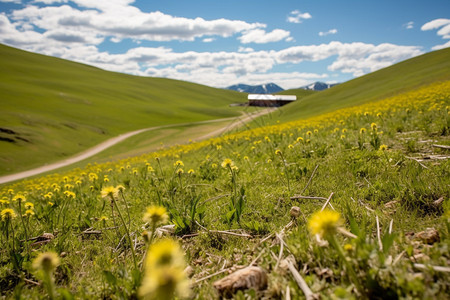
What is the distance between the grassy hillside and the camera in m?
38.9

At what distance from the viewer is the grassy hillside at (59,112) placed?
38938mm

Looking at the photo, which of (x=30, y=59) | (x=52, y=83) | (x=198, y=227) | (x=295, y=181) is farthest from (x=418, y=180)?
(x=30, y=59)

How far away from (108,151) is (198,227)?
41.5 metres

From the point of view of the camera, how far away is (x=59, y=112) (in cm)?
6519

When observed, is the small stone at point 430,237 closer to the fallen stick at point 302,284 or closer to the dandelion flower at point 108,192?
the fallen stick at point 302,284

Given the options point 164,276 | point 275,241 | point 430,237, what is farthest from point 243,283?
point 430,237

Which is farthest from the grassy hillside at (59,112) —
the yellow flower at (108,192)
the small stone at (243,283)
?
the small stone at (243,283)

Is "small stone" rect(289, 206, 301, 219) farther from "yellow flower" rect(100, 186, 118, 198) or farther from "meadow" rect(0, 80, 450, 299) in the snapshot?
"yellow flower" rect(100, 186, 118, 198)

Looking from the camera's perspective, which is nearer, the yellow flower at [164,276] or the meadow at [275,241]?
the yellow flower at [164,276]

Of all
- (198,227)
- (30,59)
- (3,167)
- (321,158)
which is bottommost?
(3,167)

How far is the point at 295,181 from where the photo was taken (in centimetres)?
446

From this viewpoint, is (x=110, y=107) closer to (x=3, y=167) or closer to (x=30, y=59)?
(x=3, y=167)

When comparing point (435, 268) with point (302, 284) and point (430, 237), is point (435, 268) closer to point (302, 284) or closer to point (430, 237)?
point (430, 237)

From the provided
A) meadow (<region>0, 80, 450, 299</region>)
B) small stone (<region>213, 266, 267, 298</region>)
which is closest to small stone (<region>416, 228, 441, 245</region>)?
meadow (<region>0, 80, 450, 299</region>)
